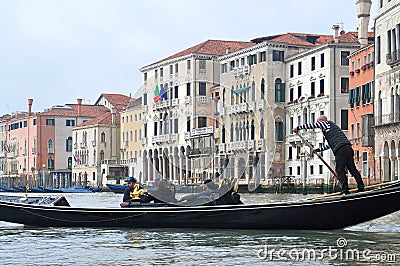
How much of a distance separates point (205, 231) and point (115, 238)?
3.95 feet

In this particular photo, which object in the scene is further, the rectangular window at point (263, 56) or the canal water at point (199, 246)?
the rectangular window at point (263, 56)

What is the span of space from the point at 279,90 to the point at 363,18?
651cm

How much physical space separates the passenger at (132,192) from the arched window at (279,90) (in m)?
30.9

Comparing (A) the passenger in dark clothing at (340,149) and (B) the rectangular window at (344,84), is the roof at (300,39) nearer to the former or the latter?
(B) the rectangular window at (344,84)

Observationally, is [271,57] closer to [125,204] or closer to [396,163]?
[396,163]

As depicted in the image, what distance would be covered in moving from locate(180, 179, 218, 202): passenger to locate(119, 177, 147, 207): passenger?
0.82 m

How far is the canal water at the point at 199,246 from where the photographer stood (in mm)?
9320

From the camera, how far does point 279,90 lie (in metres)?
43.5

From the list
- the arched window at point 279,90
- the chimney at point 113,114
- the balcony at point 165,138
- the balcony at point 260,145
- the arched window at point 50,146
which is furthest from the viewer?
the arched window at point 50,146

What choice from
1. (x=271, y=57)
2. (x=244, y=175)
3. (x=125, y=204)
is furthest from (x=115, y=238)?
(x=271, y=57)

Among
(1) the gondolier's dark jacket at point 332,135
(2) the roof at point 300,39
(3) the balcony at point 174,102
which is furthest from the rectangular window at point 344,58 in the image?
(1) the gondolier's dark jacket at point 332,135

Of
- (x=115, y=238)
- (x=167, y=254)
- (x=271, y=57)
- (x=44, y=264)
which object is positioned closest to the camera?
(x=44, y=264)

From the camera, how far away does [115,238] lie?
1166cm

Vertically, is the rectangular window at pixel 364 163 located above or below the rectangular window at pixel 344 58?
below
